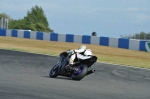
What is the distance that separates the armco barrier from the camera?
92.1 ft

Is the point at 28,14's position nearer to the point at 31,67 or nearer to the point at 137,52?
the point at 137,52

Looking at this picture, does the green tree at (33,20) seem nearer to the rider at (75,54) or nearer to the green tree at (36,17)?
the green tree at (36,17)

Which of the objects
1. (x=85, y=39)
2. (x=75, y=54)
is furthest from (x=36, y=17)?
(x=75, y=54)

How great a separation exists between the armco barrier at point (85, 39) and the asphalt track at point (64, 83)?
10500mm

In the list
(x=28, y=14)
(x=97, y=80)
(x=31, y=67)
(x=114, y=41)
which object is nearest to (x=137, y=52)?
(x=114, y=41)

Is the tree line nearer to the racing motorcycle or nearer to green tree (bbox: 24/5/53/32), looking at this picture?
green tree (bbox: 24/5/53/32)

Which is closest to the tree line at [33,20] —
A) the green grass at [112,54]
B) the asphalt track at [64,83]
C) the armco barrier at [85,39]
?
the armco barrier at [85,39]

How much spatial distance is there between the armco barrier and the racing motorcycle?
576 inches

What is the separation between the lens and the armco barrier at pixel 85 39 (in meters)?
28.1

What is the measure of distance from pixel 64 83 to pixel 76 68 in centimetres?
123

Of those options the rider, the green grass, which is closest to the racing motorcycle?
the rider

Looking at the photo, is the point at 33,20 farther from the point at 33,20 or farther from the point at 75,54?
the point at 75,54

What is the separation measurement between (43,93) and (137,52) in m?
17.9

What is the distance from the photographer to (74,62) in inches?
504
